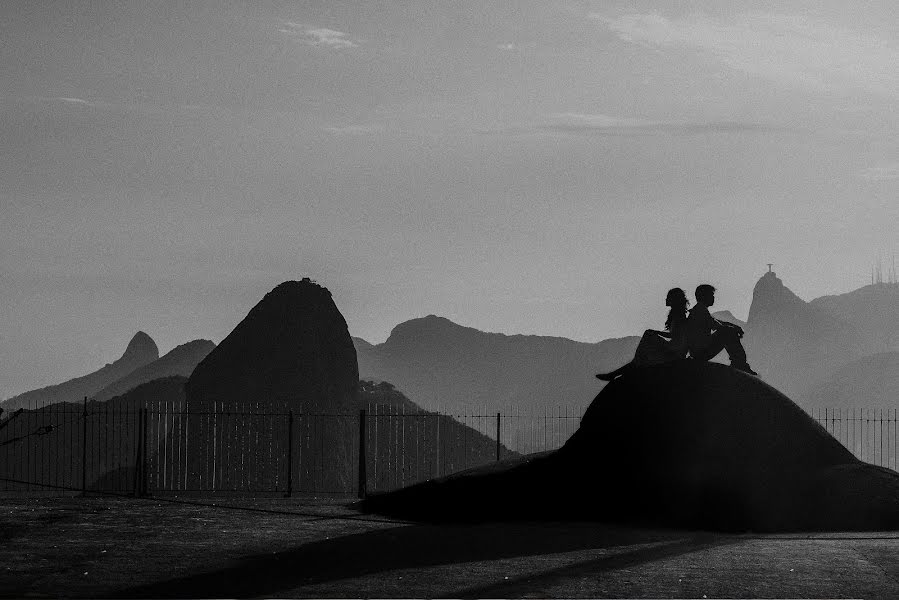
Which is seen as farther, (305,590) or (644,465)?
(644,465)

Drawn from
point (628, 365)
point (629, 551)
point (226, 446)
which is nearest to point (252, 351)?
point (226, 446)

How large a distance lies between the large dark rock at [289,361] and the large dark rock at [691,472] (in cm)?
8677

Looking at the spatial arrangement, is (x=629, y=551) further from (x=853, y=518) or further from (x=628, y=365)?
(x=628, y=365)

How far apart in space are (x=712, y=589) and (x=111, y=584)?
20.0ft

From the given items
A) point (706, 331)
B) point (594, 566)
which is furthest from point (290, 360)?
point (594, 566)

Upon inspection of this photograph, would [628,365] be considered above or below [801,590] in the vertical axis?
above

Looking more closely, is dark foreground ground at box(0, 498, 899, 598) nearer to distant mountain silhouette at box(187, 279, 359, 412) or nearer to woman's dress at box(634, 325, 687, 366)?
woman's dress at box(634, 325, 687, 366)

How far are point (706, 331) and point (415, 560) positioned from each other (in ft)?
31.6

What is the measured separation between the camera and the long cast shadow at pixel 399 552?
47.6ft

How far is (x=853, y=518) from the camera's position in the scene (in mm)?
21734

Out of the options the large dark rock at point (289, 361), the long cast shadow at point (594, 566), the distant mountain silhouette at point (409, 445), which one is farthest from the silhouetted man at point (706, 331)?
the large dark rock at point (289, 361)

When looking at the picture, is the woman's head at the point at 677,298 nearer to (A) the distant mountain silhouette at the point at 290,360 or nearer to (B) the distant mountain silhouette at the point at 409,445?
(B) the distant mountain silhouette at the point at 409,445

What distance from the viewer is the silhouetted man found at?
24.5m

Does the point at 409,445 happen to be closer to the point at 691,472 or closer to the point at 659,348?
the point at 659,348
